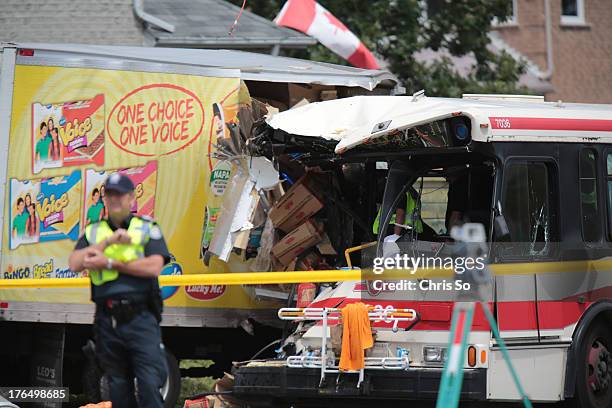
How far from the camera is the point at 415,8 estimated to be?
23297mm

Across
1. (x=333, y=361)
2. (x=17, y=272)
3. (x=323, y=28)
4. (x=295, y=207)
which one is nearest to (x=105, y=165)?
(x=17, y=272)

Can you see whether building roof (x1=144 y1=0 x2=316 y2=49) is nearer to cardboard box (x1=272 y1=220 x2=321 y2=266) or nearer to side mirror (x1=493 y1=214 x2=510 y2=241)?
cardboard box (x1=272 y1=220 x2=321 y2=266)

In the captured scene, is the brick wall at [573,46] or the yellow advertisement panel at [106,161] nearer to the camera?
the yellow advertisement panel at [106,161]

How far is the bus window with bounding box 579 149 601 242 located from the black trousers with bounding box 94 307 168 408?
399cm

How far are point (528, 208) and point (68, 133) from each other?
4.28 metres

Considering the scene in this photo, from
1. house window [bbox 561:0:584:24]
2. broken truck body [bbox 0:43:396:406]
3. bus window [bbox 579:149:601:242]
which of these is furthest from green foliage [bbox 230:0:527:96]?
bus window [bbox 579:149:601:242]

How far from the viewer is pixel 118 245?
8047 mm

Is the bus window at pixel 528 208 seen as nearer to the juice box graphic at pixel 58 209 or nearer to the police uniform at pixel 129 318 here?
the police uniform at pixel 129 318

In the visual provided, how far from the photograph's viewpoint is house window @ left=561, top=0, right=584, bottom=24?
34222 mm

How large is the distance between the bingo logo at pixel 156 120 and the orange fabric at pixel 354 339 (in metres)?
2.72

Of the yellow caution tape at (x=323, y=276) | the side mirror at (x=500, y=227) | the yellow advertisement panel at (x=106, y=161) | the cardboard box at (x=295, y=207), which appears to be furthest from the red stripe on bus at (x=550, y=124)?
the yellow advertisement panel at (x=106, y=161)

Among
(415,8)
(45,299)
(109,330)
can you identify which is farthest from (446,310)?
(415,8)

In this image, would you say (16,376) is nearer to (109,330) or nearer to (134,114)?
(134,114)

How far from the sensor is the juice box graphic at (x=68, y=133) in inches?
456
